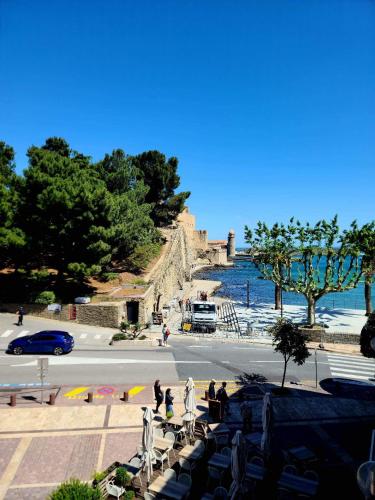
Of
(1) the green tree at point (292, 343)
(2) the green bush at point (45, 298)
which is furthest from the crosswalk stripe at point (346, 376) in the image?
(2) the green bush at point (45, 298)

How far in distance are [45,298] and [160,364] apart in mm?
13514

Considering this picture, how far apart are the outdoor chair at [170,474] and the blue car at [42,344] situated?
1419 cm

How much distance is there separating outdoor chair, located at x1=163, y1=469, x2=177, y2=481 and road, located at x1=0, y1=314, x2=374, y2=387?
28.2 feet

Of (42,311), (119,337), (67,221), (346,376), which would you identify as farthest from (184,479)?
(67,221)

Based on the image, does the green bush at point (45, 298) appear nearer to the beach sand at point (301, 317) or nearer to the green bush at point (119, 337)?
the green bush at point (119, 337)

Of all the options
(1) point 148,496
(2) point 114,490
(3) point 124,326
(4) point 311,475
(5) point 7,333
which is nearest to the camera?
(1) point 148,496

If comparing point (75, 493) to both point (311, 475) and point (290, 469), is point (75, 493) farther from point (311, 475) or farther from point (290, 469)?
point (311, 475)

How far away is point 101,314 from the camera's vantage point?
30.1 m

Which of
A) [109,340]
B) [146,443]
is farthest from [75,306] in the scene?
[146,443]

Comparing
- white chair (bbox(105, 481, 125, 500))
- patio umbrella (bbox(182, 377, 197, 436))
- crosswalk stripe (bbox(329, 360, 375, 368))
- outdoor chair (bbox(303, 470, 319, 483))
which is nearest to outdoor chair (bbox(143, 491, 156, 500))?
white chair (bbox(105, 481, 125, 500))

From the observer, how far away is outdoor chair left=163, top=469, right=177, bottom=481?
955 centimetres

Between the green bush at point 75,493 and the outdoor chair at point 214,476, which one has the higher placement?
the green bush at point 75,493

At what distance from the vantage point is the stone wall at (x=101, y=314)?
30.0 metres

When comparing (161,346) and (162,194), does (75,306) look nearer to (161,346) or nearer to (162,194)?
(161,346)
